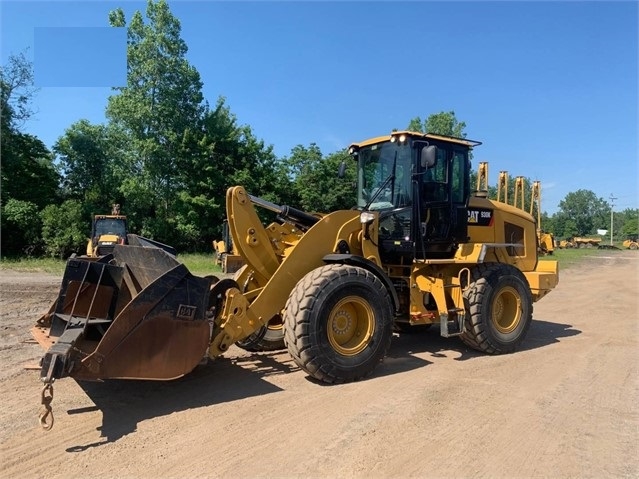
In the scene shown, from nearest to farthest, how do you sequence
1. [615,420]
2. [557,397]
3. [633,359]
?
[615,420], [557,397], [633,359]

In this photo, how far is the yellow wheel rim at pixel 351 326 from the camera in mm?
5555

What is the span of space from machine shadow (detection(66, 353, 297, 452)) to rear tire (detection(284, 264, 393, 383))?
57cm

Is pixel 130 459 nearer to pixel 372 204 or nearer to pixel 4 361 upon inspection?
pixel 4 361

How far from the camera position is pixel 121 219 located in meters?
19.9

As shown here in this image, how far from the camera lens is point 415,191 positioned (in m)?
6.75

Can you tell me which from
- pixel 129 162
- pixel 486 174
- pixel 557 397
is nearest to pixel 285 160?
pixel 129 162

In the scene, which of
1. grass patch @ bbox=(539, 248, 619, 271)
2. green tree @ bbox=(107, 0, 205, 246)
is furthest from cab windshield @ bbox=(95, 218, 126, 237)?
grass patch @ bbox=(539, 248, 619, 271)

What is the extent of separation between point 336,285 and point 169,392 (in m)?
2.02

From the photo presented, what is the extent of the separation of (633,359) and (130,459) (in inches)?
256

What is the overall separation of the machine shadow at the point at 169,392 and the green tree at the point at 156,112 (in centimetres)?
2454

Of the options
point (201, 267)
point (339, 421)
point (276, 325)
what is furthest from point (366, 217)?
point (201, 267)

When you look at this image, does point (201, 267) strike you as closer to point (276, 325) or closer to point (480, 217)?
point (276, 325)

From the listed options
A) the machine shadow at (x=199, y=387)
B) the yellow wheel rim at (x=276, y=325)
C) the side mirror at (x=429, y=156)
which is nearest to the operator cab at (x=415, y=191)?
the side mirror at (x=429, y=156)

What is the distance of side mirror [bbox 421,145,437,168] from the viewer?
6.23 metres
